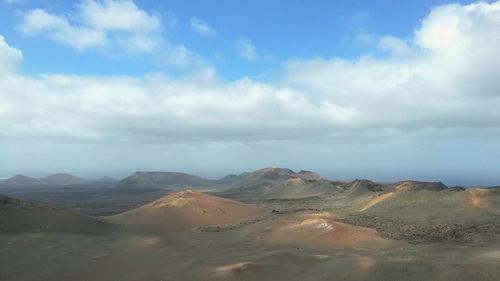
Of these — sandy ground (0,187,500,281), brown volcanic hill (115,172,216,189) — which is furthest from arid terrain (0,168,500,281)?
brown volcanic hill (115,172,216,189)

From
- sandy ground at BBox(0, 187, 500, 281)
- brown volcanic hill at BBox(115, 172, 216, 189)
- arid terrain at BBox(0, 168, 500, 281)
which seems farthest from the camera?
brown volcanic hill at BBox(115, 172, 216, 189)

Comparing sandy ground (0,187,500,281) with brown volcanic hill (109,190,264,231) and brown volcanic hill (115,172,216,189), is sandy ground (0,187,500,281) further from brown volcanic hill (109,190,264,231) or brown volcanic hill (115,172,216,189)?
brown volcanic hill (115,172,216,189)

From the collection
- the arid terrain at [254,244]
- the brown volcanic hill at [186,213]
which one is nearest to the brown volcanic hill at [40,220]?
the arid terrain at [254,244]

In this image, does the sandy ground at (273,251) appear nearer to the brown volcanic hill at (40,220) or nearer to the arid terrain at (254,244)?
the arid terrain at (254,244)

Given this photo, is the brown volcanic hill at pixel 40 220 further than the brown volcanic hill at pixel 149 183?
No

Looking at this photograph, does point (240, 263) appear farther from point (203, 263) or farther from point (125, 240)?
point (125, 240)

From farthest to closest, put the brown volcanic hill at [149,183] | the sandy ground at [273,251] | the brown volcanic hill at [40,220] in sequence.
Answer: the brown volcanic hill at [149,183]
the brown volcanic hill at [40,220]
the sandy ground at [273,251]
